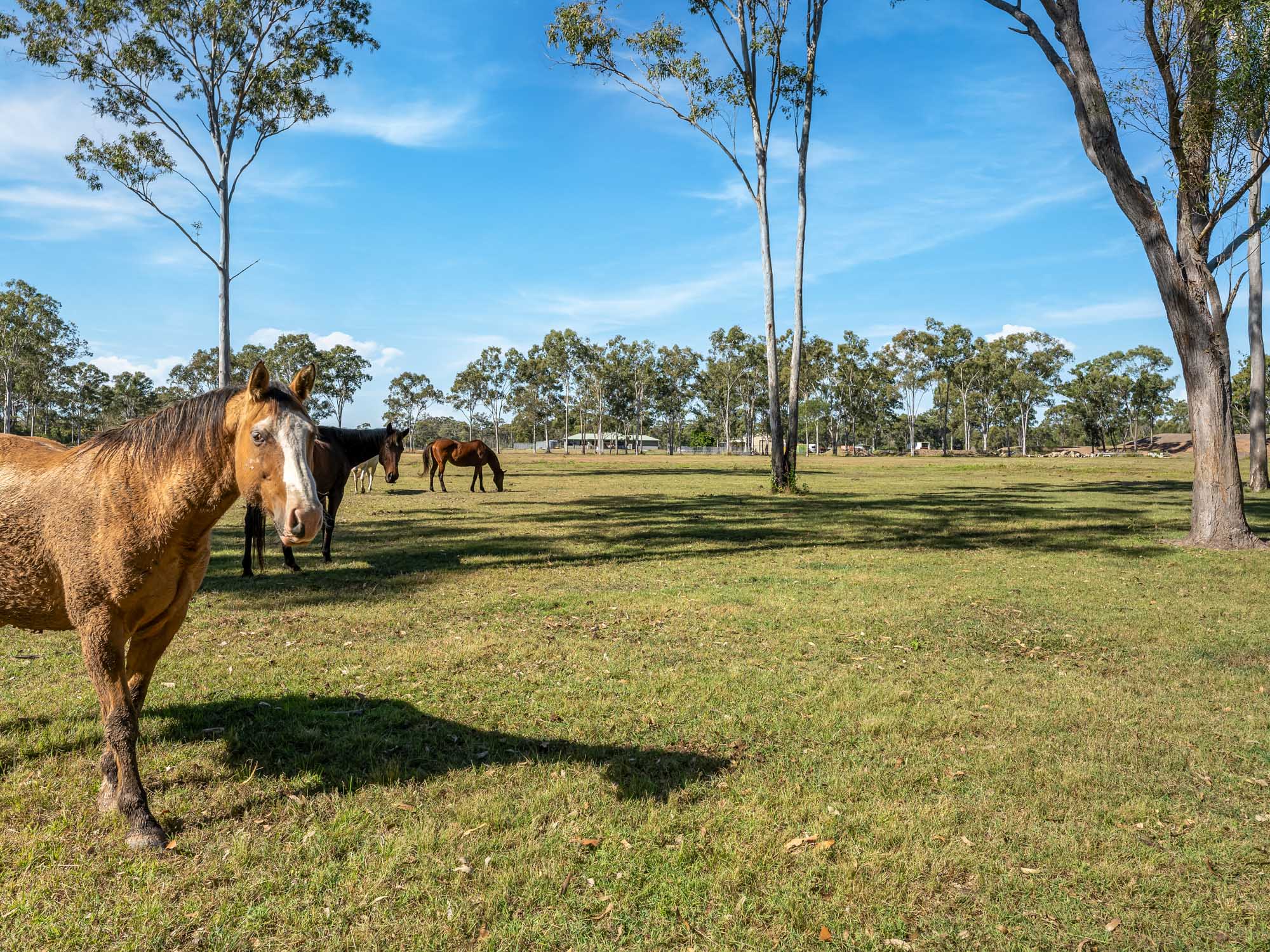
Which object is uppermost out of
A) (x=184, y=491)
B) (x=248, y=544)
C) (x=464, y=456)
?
(x=464, y=456)

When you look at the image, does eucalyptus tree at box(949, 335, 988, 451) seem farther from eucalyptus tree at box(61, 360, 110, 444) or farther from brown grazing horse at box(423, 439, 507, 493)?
eucalyptus tree at box(61, 360, 110, 444)

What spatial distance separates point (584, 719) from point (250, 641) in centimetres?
413

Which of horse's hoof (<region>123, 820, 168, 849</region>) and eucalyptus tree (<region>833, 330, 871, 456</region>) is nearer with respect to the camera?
horse's hoof (<region>123, 820, 168, 849</region>)

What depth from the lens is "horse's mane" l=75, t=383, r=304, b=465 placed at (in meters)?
3.69

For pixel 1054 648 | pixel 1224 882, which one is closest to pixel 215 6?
pixel 1054 648

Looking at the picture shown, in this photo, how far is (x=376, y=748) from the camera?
4.78 metres

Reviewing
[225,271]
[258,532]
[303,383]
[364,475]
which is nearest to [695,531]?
[258,532]

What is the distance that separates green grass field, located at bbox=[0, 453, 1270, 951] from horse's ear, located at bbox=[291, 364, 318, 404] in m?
2.35

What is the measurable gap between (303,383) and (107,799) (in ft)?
8.41

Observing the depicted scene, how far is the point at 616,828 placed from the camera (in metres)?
3.83

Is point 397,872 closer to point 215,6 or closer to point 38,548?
point 38,548

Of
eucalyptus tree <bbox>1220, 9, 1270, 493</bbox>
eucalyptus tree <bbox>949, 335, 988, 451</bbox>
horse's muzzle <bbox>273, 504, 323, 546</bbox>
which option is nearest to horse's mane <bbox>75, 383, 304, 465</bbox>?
horse's muzzle <bbox>273, 504, 323, 546</bbox>

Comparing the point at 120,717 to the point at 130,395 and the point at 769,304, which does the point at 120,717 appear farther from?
the point at 130,395

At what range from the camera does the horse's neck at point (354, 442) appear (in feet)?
46.4
